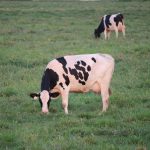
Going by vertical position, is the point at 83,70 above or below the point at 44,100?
above

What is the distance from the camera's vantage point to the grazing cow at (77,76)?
1174 centimetres

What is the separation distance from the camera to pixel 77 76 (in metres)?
11.9

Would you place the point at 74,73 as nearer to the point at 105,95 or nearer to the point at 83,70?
the point at 83,70

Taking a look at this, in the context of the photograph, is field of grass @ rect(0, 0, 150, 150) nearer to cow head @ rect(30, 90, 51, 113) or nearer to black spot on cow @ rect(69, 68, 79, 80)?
cow head @ rect(30, 90, 51, 113)

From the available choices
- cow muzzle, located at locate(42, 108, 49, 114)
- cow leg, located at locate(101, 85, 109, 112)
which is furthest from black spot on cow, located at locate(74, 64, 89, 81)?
cow muzzle, located at locate(42, 108, 49, 114)

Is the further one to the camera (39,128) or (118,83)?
(118,83)

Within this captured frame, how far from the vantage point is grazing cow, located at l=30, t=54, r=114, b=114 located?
11.7m

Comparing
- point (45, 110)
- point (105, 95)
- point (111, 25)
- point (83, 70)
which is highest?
point (83, 70)

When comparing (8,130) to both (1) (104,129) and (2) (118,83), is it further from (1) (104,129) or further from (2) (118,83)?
(2) (118,83)

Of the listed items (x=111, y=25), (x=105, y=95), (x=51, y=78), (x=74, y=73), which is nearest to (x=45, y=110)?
(x=51, y=78)

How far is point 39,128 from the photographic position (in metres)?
9.91

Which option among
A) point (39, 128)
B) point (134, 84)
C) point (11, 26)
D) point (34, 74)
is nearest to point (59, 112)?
point (39, 128)

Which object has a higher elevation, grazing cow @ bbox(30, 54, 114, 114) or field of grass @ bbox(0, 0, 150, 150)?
grazing cow @ bbox(30, 54, 114, 114)

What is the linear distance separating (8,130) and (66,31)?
1926 centimetres
